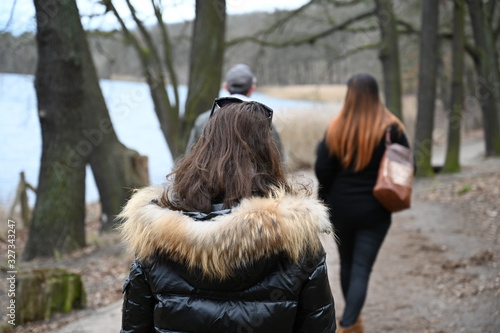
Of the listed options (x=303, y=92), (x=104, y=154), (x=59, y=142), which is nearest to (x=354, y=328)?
(x=59, y=142)

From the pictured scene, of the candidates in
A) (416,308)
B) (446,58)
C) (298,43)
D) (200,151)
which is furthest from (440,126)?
(200,151)

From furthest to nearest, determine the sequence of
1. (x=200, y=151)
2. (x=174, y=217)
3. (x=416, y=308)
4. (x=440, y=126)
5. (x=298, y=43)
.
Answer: (x=440, y=126), (x=298, y=43), (x=416, y=308), (x=200, y=151), (x=174, y=217)

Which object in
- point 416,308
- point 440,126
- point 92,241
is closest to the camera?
point 416,308

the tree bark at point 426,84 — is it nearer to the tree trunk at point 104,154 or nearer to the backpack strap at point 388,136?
the tree trunk at point 104,154

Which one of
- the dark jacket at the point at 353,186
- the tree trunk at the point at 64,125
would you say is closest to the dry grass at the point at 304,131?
the tree trunk at the point at 64,125

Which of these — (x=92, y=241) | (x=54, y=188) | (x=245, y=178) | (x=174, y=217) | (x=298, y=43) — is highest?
(x=298, y=43)

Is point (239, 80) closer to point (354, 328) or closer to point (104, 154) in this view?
point (354, 328)

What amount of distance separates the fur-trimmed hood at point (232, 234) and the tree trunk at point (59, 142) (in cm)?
638

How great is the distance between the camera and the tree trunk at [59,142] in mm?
7617

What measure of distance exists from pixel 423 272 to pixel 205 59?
4.64 meters

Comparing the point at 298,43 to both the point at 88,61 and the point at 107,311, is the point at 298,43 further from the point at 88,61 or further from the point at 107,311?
the point at 107,311

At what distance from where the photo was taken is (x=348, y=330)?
3.91m

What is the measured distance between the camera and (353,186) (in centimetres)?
396

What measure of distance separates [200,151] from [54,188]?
661 cm
